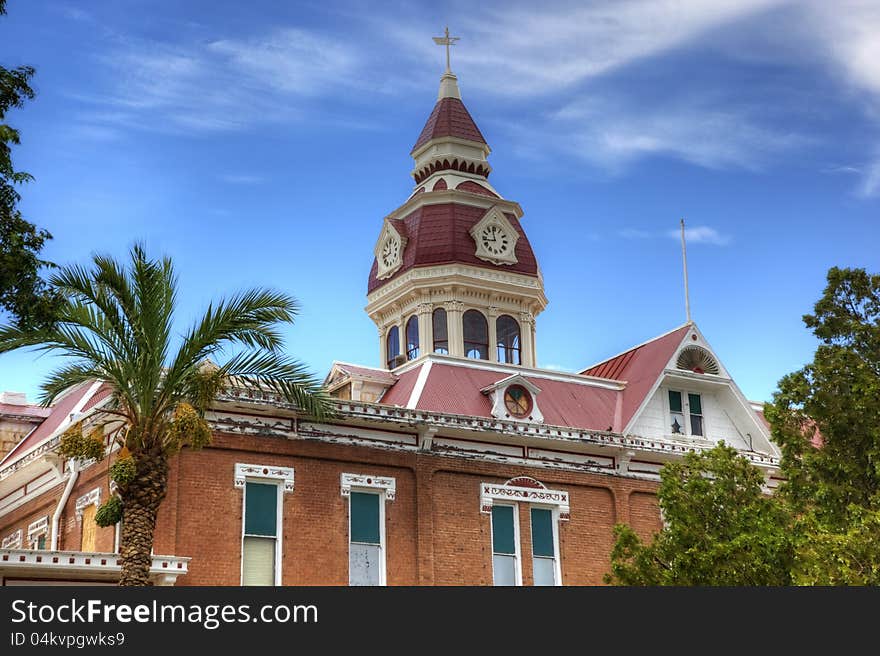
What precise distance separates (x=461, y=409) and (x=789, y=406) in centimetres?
967

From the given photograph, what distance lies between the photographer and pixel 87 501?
3200 centimetres

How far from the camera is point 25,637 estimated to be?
14.6 metres

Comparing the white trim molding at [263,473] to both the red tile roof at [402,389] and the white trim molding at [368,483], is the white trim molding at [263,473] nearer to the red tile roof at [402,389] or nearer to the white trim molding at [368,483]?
the white trim molding at [368,483]

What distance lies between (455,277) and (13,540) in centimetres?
1577

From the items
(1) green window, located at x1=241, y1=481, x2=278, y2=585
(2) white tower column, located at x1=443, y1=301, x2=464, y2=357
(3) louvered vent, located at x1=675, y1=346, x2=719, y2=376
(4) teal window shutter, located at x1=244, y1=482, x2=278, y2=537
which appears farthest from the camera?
(2) white tower column, located at x1=443, y1=301, x2=464, y2=357

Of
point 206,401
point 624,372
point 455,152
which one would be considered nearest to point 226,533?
point 206,401

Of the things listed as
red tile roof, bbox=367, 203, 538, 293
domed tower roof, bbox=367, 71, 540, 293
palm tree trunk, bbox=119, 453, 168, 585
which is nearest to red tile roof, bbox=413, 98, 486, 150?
domed tower roof, bbox=367, 71, 540, 293

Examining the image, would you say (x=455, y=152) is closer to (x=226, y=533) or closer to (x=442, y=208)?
(x=442, y=208)

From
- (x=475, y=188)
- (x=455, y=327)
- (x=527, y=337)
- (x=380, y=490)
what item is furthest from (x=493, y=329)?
(x=380, y=490)

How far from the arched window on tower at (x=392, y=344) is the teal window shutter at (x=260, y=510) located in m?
14.2

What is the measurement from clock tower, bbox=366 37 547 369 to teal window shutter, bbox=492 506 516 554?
901 centimetres

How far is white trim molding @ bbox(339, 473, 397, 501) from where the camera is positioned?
3134cm

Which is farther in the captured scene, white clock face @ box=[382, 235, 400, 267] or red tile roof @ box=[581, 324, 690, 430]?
white clock face @ box=[382, 235, 400, 267]

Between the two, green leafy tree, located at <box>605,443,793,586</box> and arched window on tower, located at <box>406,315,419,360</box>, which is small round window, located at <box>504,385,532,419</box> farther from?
arched window on tower, located at <box>406,315,419,360</box>
